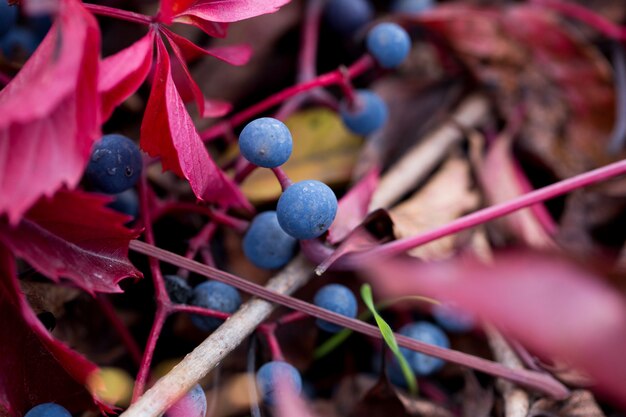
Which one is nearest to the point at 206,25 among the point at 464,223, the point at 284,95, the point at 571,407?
the point at 284,95

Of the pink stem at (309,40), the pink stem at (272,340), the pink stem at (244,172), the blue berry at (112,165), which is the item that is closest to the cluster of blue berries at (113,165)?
the blue berry at (112,165)

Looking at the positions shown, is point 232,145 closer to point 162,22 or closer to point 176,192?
point 176,192

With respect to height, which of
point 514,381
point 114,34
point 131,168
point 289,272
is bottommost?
point 514,381

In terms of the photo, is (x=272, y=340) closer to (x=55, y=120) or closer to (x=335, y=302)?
(x=335, y=302)

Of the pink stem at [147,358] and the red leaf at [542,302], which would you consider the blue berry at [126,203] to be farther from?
the red leaf at [542,302]

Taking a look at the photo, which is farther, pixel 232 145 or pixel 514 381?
pixel 232 145

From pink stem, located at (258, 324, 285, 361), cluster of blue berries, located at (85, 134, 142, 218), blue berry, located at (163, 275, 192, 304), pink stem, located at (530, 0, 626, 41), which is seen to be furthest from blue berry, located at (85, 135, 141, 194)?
pink stem, located at (530, 0, 626, 41)

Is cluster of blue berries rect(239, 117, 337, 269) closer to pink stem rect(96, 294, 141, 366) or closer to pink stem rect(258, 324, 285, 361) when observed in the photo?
pink stem rect(258, 324, 285, 361)

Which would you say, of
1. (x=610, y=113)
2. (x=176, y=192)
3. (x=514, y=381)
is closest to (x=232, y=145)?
(x=176, y=192)
